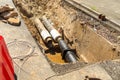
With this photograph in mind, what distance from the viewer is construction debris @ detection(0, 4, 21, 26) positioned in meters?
9.53

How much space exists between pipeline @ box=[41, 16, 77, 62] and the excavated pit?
33 centimetres

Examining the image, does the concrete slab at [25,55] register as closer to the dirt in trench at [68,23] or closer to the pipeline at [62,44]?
the pipeline at [62,44]

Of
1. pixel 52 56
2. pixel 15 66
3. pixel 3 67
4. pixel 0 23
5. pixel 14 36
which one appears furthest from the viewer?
pixel 52 56

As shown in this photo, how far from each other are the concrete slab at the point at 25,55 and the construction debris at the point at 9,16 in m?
0.20

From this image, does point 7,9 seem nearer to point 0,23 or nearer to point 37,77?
point 0,23

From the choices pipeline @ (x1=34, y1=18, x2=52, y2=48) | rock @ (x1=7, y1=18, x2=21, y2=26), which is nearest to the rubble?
rock @ (x1=7, y1=18, x2=21, y2=26)

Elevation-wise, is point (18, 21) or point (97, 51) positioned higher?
point (18, 21)

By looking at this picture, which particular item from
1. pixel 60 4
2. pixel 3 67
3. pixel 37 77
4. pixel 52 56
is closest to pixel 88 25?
pixel 52 56

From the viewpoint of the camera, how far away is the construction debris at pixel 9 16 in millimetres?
9534

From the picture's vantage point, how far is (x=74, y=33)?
35.4 feet

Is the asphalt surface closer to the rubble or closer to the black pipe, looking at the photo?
the rubble

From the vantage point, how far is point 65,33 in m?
11.4

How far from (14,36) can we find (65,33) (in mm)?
3353

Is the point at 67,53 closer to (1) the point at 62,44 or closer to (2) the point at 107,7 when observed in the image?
(1) the point at 62,44
